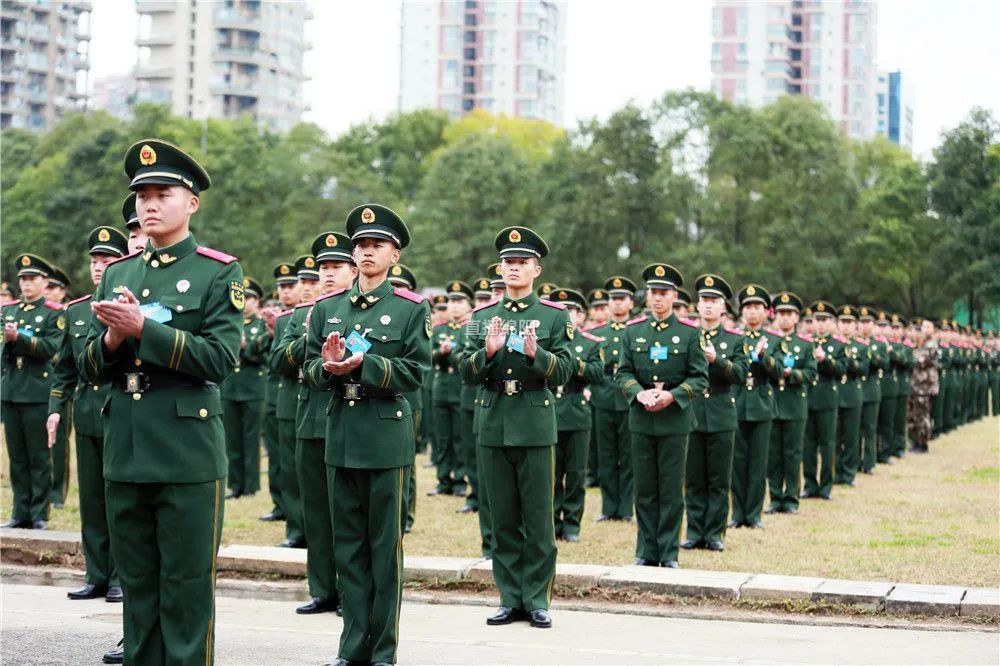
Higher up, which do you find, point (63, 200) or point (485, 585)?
point (63, 200)

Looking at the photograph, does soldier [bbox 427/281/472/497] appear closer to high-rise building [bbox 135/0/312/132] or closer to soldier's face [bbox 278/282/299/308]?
soldier's face [bbox 278/282/299/308]

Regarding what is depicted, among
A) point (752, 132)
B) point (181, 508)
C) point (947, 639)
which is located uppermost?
point (752, 132)

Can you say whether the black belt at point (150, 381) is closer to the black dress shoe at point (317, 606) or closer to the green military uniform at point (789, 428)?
the black dress shoe at point (317, 606)

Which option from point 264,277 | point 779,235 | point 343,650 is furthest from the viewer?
point 264,277

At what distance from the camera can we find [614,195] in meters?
51.0

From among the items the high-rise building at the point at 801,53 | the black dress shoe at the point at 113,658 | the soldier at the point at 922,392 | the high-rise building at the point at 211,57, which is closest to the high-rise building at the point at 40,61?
the high-rise building at the point at 211,57

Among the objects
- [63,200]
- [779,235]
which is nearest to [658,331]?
[779,235]

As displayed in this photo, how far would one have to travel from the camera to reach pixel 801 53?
11519 cm

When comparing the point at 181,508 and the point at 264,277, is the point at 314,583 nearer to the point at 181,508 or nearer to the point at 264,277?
the point at 181,508

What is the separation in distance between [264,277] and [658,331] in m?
44.1

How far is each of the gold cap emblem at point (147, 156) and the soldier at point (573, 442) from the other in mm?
6606

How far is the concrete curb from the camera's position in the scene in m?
8.81

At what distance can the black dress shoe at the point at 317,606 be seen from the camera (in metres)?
8.66

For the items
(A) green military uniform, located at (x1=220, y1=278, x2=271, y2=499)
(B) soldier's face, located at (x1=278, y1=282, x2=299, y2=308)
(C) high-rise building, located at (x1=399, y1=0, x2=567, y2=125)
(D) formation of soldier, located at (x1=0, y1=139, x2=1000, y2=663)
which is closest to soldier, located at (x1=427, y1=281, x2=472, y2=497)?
(D) formation of soldier, located at (x1=0, y1=139, x2=1000, y2=663)
